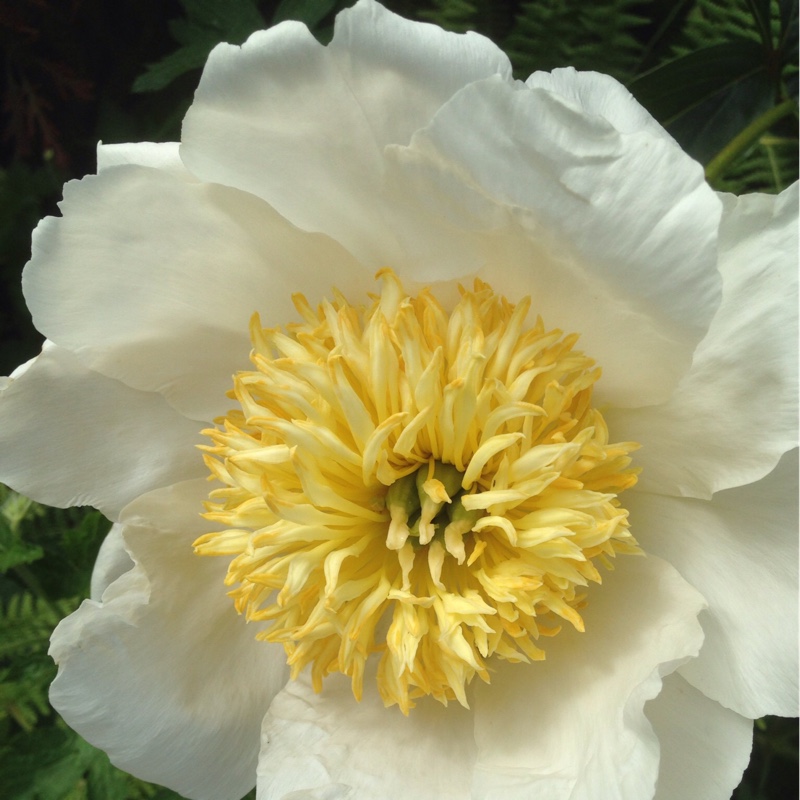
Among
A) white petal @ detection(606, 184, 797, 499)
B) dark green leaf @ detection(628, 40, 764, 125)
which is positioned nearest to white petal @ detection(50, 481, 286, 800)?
white petal @ detection(606, 184, 797, 499)

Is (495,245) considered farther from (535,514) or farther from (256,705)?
(256,705)

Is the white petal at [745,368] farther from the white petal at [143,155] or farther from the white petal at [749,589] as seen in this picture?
the white petal at [143,155]

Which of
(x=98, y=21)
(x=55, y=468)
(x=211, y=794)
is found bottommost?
(x=211, y=794)

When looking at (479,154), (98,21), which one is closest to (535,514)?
(479,154)

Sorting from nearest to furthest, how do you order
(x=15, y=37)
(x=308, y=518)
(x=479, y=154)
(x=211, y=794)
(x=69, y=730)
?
(x=479, y=154)
(x=308, y=518)
(x=211, y=794)
(x=69, y=730)
(x=15, y=37)

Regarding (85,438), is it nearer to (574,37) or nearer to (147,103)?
(147,103)

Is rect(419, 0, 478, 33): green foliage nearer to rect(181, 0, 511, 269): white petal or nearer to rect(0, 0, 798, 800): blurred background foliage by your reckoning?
rect(0, 0, 798, 800): blurred background foliage

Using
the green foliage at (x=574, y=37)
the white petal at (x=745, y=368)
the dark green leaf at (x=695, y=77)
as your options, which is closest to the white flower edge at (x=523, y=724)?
the white petal at (x=745, y=368)
